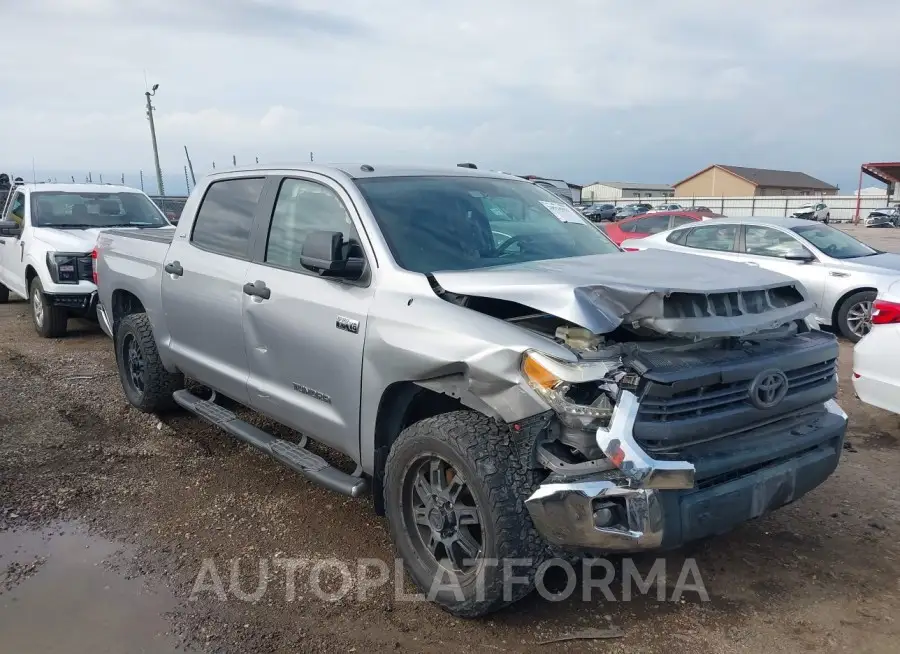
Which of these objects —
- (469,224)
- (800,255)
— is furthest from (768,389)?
(800,255)

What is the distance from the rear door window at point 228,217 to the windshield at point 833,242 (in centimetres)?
767

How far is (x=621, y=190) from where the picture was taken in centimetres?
8900

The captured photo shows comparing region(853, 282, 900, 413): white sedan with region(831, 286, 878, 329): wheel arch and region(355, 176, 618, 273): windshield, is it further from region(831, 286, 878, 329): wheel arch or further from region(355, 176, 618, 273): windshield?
region(831, 286, 878, 329): wheel arch

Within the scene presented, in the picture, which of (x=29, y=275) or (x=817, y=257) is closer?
(x=29, y=275)

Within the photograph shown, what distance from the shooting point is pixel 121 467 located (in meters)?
4.89

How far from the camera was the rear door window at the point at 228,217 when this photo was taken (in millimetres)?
4504

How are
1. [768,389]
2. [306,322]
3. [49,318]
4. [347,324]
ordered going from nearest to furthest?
[768,389]
[347,324]
[306,322]
[49,318]

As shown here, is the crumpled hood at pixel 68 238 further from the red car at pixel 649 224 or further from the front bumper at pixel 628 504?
the red car at pixel 649 224

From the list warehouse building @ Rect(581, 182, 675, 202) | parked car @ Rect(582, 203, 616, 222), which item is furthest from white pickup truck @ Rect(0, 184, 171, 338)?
Answer: warehouse building @ Rect(581, 182, 675, 202)

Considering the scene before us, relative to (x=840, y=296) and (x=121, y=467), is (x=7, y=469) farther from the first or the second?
(x=840, y=296)

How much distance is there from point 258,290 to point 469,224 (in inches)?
48.9

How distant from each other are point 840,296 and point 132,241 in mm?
7936

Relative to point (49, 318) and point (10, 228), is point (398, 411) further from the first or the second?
point (10, 228)

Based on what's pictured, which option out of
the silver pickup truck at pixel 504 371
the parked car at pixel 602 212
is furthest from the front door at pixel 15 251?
the parked car at pixel 602 212
